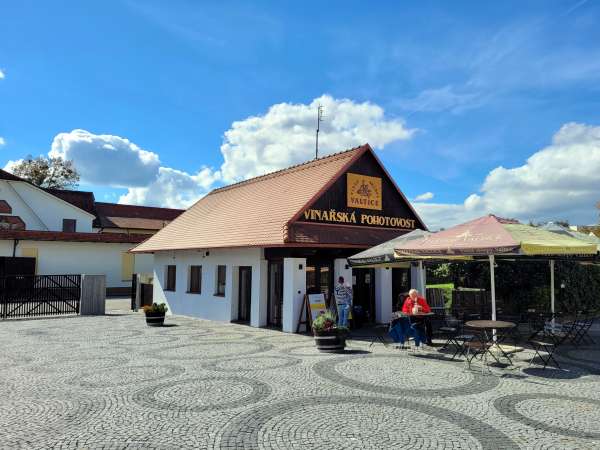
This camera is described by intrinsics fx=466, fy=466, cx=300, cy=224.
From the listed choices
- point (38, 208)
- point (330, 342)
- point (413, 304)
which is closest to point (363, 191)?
point (413, 304)

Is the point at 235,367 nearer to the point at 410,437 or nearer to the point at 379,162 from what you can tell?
the point at 410,437

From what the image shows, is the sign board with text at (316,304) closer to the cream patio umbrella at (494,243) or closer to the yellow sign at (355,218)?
the yellow sign at (355,218)

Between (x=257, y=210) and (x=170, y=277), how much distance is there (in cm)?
688

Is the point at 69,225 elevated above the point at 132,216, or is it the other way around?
the point at 132,216

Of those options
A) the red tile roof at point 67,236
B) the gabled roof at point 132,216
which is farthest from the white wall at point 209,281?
the gabled roof at point 132,216

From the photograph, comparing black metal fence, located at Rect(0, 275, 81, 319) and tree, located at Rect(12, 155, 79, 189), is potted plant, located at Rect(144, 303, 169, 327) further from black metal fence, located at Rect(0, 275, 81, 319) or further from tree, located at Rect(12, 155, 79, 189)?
tree, located at Rect(12, 155, 79, 189)

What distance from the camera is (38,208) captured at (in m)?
40.3

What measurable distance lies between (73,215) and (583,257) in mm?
40745

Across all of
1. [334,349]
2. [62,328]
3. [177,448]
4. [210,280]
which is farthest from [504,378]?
[62,328]

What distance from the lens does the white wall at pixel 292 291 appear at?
14.4m

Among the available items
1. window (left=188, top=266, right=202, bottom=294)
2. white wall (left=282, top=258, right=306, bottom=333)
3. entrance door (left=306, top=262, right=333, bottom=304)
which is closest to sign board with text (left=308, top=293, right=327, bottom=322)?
white wall (left=282, top=258, right=306, bottom=333)

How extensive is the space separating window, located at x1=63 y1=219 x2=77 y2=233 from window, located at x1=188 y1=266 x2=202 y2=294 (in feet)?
85.0

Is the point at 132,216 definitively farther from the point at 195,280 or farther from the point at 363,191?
the point at 363,191

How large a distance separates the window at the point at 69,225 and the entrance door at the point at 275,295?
31644 millimetres
